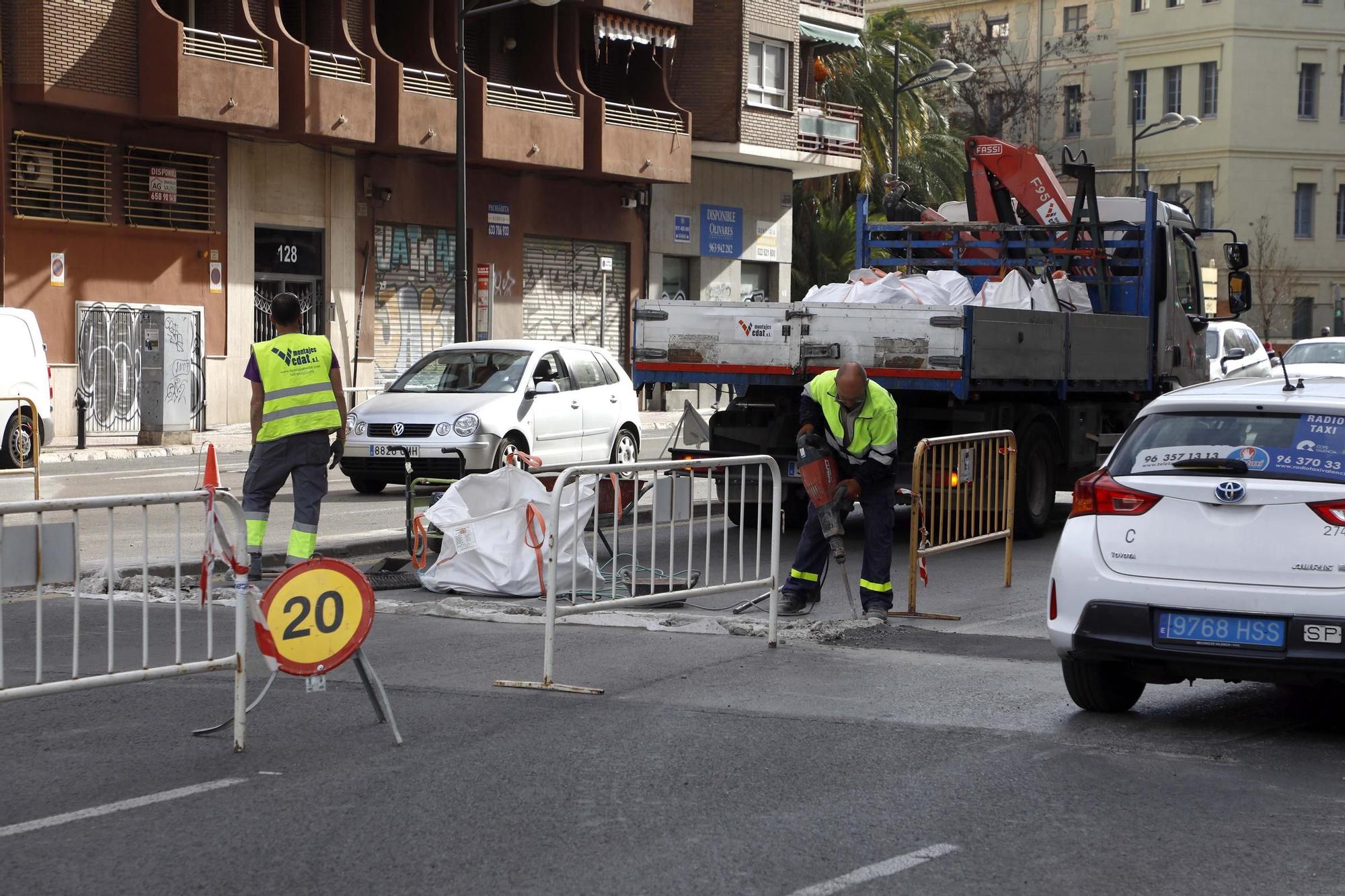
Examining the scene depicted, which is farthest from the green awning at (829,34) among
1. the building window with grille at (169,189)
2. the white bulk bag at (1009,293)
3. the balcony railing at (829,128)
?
the white bulk bag at (1009,293)

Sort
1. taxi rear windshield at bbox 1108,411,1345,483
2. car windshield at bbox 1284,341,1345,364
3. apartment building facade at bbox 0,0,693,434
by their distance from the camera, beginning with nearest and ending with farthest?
taxi rear windshield at bbox 1108,411,1345,483, car windshield at bbox 1284,341,1345,364, apartment building facade at bbox 0,0,693,434

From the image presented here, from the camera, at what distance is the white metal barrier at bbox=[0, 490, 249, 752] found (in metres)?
6.00

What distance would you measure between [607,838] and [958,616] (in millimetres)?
5599

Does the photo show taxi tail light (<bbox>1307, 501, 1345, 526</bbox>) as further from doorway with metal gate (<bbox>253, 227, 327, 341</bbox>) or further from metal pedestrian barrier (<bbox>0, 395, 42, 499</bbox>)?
doorway with metal gate (<bbox>253, 227, 327, 341</bbox>)

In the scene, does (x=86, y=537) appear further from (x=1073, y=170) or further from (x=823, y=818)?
(x=1073, y=170)

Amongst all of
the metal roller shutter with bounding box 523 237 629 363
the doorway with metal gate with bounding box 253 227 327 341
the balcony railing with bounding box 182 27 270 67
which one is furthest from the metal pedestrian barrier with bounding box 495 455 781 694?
the metal roller shutter with bounding box 523 237 629 363

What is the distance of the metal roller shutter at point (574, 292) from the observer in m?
35.0

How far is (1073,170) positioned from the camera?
639 inches

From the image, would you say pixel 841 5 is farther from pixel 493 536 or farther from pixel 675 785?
pixel 675 785

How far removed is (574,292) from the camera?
119 ft

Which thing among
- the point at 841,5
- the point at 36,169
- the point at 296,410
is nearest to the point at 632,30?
the point at 841,5

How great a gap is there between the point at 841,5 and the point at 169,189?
2097cm

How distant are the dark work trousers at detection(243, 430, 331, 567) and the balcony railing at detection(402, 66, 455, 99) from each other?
20.7 meters

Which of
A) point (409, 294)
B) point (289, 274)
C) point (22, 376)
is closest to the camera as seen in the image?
point (22, 376)
